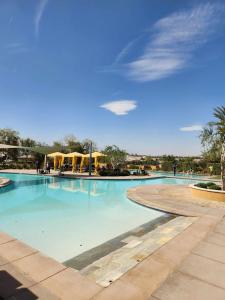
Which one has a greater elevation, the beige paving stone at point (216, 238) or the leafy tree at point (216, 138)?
the leafy tree at point (216, 138)

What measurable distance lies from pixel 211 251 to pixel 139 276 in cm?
193

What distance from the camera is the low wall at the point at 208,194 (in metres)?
9.80

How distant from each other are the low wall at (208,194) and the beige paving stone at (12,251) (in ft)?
27.4

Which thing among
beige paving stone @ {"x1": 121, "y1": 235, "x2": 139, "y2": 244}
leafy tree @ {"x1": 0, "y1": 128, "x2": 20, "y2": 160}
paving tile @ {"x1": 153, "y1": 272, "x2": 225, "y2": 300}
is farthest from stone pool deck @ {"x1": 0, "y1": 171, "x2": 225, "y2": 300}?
leafy tree @ {"x1": 0, "y1": 128, "x2": 20, "y2": 160}

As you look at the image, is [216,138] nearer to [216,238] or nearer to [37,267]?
[216,238]

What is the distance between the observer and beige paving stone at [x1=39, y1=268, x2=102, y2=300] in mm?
3002

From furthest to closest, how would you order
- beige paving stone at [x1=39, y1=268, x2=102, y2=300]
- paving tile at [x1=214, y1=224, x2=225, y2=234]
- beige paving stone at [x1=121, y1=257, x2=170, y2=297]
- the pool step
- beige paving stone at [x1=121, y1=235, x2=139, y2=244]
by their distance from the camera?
paving tile at [x1=214, y1=224, x2=225, y2=234] < beige paving stone at [x1=121, y1=235, x2=139, y2=244] < the pool step < beige paving stone at [x1=121, y1=257, x2=170, y2=297] < beige paving stone at [x1=39, y1=268, x2=102, y2=300]

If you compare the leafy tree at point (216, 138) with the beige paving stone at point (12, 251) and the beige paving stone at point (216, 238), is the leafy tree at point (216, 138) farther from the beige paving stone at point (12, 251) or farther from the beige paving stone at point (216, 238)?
the beige paving stone at point (12, 251)

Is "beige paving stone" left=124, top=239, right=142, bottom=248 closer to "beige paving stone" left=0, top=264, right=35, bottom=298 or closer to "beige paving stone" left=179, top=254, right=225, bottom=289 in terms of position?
"beige paving stone" left=179, top=254, right=225, bottom=289

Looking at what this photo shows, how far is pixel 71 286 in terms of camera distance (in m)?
3.24

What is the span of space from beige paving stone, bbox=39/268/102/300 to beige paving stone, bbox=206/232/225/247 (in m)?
3.15

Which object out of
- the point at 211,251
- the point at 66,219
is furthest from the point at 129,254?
the point at 66,219

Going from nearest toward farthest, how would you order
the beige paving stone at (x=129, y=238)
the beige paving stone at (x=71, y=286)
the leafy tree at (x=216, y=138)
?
the beige paving stone at (x=71, y=286) < the beige paving stone at (x=129, y=238) < the leafy tree at (x=216, y=138)

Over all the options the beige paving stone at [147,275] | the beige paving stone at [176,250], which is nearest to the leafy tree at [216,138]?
the beige paving stone at [176,250]
